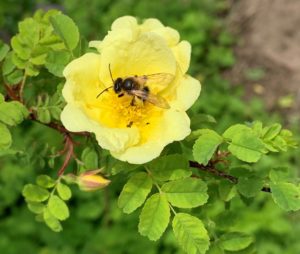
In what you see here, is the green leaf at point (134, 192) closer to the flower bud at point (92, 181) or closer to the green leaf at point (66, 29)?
the flower bud at point (92, 181)

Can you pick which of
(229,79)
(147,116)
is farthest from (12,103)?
(229,79)

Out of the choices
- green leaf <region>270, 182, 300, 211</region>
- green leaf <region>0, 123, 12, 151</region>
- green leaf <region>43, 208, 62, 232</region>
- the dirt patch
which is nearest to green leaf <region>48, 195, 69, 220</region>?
green leaf <region>43, 208, 62, 232</region>

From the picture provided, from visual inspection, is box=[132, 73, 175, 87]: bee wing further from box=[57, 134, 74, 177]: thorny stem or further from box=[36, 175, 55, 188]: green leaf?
box=[36, 175, 55, 188]: green leaf

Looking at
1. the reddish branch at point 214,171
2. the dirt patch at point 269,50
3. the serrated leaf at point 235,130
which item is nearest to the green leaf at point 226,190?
the reddish branch at point 214,171

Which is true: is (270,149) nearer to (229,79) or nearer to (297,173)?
(297,173)

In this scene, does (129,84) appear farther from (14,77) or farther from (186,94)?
(14,77)
